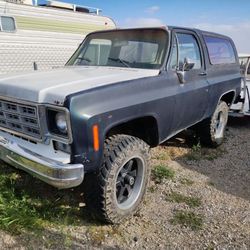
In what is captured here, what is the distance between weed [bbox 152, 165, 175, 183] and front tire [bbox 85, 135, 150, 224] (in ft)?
2.49

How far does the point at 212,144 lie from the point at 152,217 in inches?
98.8

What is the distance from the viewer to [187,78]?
13.5ft

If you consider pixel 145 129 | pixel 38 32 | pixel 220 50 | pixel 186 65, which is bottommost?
pixel 145 129

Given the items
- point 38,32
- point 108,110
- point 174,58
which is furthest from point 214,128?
point 38,32

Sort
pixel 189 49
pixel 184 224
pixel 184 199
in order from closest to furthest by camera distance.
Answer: pixel 184 224
pixel 184 199
pixel 189 49

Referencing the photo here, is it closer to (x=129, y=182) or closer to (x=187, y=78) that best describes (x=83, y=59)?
(x=187, y=78)

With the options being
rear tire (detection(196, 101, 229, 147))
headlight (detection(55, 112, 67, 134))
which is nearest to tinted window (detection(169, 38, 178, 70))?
rear tire (detection(196, 101, 229, 147))

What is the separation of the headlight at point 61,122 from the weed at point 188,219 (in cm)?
152

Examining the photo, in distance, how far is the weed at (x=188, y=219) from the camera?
3255 millimetres

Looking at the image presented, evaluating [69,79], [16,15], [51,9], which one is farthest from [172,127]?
[51,9]

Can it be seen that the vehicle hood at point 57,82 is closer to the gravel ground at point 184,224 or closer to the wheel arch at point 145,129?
the wheel arch at point 145,129

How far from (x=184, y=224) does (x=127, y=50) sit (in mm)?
2194

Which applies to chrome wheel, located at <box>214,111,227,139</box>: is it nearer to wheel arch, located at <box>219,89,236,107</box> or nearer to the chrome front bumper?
wheel arch, located at <box>219,89,236,107</box>

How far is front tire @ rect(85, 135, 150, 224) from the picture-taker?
2.97 m
